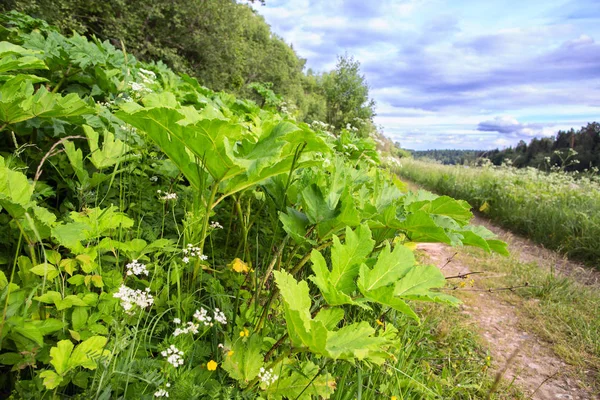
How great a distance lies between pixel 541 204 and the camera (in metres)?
6.59

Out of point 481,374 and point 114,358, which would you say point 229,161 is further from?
point 481,374

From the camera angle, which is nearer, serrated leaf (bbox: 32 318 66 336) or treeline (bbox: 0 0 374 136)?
serrated leaf (bbox: 32 318 66 336)

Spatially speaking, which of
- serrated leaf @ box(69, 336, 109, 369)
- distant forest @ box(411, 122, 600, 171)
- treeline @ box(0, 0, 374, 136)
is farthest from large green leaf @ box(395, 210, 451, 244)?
distant forest @ box(411, 122, 600, 171)

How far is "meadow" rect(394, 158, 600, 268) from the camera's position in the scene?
538 cm

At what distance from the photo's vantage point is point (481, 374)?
2.06m

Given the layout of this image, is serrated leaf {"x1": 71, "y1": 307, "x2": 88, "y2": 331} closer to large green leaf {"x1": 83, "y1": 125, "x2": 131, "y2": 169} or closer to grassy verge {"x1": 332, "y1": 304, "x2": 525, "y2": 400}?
large green leaf {"x1": 83, "y1": 125, "x2": 131, "y2": 169}

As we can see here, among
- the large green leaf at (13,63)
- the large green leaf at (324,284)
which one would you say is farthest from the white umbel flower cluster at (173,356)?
the large green leaf at (13,63)

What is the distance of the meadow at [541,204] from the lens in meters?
5.38

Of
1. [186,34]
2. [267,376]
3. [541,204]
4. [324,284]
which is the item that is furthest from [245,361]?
[186,34]

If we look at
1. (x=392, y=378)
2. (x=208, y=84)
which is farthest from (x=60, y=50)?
(x=208, y=84)

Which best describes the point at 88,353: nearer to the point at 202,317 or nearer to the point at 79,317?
the point at 79,317

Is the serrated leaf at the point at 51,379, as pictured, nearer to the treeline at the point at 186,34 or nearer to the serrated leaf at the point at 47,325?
the serrated leaf at the point at 47,325

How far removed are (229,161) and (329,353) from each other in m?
0.60

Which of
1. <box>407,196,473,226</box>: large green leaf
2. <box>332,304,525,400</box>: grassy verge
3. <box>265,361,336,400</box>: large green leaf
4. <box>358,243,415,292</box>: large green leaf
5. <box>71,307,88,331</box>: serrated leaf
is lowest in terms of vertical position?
<box>332,304,525,400</box>: grassy verge
